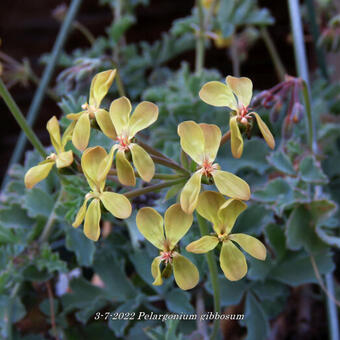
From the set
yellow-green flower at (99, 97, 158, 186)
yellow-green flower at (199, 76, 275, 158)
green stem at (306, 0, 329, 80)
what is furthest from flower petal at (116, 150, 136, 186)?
green stem at (306, 0, 329, 80)

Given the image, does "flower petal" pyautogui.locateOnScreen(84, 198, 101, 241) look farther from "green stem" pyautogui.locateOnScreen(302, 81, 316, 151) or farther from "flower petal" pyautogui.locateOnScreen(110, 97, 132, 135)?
"green stem" pyautogui.locateOnScreen(302, 81, 316, 151)

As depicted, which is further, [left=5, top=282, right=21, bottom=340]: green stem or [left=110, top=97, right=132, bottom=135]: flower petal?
[left=5, top=282, right=21, bottom=340]: green stem

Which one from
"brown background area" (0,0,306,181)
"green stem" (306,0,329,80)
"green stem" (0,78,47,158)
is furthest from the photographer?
"brown background area" (0,0,306,181)

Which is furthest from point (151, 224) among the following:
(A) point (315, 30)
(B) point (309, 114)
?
(A) point (315, 30)

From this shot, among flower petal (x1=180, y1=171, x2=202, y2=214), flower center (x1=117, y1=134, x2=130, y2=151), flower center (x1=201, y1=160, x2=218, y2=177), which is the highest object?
flower center (x1=117, y1=134, x2=130, y2=151)

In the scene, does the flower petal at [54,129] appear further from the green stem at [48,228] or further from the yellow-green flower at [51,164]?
the green stem at [48,228]

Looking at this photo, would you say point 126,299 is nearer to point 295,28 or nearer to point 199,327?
point 199,327

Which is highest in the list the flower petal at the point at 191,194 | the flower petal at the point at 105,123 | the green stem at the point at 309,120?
the flower petal at the point at 105,123

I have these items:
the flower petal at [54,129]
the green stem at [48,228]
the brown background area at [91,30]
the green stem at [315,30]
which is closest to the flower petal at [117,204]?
the flower petal at [54,129]

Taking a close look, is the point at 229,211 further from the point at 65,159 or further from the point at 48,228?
the point at 48,228
